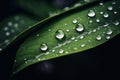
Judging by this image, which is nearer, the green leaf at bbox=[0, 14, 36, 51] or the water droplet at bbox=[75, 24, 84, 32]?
the water droplet at bbox=[75, 24, 84, 32]

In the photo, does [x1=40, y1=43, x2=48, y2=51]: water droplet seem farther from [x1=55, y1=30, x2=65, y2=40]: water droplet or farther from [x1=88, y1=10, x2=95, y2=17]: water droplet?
[x1=88, y1=10, x2=95, y2=17]: water droplet

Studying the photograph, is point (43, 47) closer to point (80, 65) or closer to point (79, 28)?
point (79, 28)

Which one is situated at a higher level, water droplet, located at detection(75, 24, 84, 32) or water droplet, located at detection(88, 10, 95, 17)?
water droplet, located at detection(88, 10, 95, 17)

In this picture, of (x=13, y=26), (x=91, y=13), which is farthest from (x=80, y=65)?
(x=91, y=13)

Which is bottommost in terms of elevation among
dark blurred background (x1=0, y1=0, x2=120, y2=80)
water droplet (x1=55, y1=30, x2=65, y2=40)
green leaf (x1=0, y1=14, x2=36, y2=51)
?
dark blurred background (x1=0, y1=0, x2=120, y2=80)

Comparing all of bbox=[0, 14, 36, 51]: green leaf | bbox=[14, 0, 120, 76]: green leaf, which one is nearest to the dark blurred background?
bbox=[0, 14, 36, 51]: green leaf

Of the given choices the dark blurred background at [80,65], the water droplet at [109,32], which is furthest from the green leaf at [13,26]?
the water droplet at [109,32]
